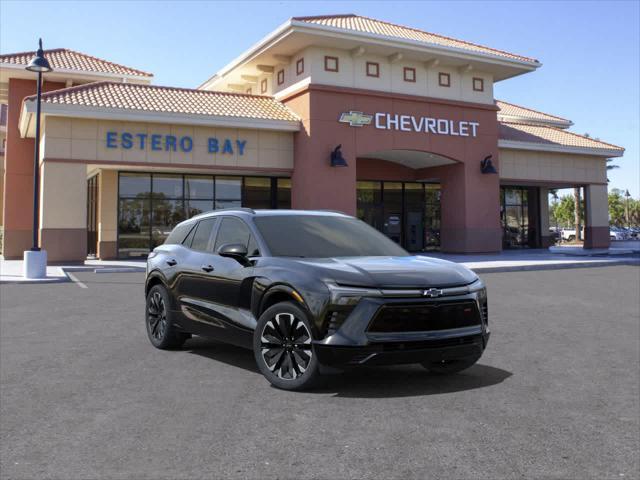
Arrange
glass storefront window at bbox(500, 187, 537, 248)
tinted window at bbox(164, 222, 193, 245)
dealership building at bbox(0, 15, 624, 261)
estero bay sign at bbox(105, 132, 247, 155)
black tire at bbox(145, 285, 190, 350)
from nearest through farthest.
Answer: black tire at bbox(145, 285, 190, 350) → tinted window at bbox(164, 222, 193, 245) → dealership building at bbox(0, 15, 624, 261) → estero bay sign at bbox(105, 132, 247, 155) → glass storefront window at bbox(500, 187, 537, 248)

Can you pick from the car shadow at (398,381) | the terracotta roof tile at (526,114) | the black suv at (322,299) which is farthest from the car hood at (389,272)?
the terracotta roof tile at (526,114)

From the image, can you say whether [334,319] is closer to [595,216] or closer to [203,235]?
[203,235]

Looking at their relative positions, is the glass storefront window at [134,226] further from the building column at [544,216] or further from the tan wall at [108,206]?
the building column at [544,216]

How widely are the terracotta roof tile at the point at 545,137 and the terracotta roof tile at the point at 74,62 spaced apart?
19.4 meters

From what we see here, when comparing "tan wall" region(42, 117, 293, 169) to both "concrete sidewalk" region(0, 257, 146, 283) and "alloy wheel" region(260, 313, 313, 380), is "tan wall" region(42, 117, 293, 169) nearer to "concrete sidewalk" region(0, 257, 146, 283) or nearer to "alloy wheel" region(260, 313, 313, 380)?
"concrete sidewalk" region(0, 257, 146, 283)

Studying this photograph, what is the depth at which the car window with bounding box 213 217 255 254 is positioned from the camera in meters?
6.43

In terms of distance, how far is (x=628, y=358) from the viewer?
7.12 m

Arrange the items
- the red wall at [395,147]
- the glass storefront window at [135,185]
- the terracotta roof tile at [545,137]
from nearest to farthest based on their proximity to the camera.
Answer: the red wall at [395,147] < the glass storefront window at [135,185] < the terracotta roof tile at [545,137]

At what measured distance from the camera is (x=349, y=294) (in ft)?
16.4

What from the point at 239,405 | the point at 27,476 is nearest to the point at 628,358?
the point at 239,405

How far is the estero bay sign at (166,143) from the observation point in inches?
940

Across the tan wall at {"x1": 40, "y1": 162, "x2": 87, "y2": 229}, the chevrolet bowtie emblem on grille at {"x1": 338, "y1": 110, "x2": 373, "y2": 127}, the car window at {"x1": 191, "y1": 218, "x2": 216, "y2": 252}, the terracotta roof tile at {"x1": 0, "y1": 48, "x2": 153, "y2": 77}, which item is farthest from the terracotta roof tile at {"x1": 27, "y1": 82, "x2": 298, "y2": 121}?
the car window at {"x1": 191, "y1": 218, "x2": 216, "y2": 252}

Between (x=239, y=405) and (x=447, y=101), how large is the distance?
2585 cm

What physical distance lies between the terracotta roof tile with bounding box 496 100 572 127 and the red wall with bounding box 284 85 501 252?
37.3 ft
